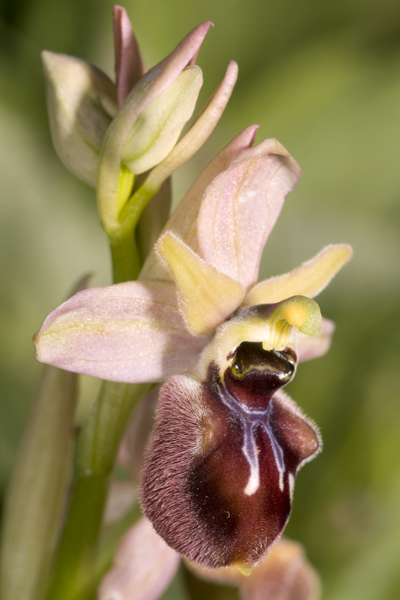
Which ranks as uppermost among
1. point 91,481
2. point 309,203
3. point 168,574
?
point 91,481

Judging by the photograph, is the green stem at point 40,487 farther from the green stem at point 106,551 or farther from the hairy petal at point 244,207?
the hairy petal at point 244,207

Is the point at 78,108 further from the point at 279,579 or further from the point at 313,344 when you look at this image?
the point at 279,579

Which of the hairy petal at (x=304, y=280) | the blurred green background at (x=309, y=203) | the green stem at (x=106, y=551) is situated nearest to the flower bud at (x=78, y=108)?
the hairy petal at (x=304, y=280)

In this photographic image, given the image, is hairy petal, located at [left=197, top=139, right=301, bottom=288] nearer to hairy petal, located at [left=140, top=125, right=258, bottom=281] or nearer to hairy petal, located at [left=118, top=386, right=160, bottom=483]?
hairy petal, located at [left=140, top=125, right=258, bottom=281]

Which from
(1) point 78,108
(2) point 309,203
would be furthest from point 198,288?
(2) point 309,203

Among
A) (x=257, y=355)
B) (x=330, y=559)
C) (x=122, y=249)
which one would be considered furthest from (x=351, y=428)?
(x=122, y=249)

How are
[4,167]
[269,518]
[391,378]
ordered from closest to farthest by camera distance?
[269,518], [391,378], [4,167]

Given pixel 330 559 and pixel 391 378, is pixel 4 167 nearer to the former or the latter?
pixel 391 378
